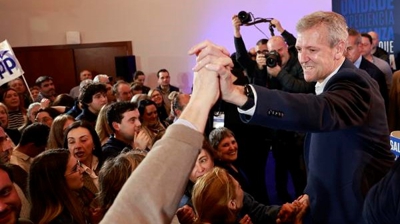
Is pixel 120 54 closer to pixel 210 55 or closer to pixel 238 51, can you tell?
pixel 238 51

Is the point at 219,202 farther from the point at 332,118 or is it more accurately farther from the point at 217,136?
the point at 217,136

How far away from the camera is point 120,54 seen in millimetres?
9633

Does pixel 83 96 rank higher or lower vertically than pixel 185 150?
lower

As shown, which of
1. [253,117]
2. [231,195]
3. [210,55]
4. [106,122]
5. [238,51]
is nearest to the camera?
[210,55]

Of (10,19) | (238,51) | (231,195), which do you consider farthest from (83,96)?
(10,19)

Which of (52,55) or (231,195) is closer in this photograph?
(231,195)

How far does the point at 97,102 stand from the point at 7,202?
2643mm

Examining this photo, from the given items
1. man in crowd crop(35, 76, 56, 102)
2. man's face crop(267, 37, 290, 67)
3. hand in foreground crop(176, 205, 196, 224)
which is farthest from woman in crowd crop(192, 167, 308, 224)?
man in crowd crop(35, 76, 56, 102)

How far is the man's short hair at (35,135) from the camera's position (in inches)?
131

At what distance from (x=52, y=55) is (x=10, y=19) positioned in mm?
1035

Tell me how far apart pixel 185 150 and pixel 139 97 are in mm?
3914

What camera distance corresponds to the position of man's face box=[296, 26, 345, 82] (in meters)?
1.36

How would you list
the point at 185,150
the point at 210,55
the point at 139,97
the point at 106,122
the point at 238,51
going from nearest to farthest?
the point at 185,150, the point at 210,55, the point at 106,122, the point at 238,51, the point at 139,97

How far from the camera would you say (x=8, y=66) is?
623 centimetres
